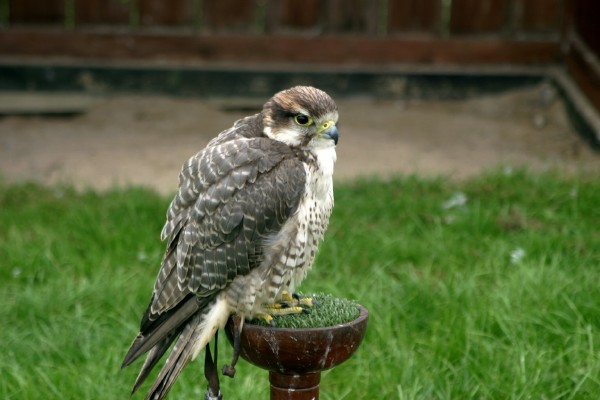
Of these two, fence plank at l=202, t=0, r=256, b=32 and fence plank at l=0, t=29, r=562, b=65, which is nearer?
fence plank at l=0, t=29, r=562, b=65

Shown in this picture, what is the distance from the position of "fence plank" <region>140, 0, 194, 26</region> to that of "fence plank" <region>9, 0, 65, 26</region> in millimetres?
→ 686

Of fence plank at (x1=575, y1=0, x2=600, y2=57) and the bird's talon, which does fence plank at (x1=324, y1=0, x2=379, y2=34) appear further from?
the bird's talon

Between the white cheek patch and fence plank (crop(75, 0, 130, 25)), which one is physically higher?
the white cheek patch

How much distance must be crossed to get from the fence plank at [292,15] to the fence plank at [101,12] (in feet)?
4.00

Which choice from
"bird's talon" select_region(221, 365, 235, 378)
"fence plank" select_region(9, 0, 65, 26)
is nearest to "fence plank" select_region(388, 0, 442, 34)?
"fence plank" select_region(9, 0, 65, 26)

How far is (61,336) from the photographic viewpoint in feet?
11.9

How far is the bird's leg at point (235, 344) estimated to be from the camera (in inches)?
89.2

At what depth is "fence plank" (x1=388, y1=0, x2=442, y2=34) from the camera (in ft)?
25.3

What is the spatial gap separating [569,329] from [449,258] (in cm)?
91

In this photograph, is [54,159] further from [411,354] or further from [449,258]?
[411,354]

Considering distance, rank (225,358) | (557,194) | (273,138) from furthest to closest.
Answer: (557,194), (225,358), (273,138)

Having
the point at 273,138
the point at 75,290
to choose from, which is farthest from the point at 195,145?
the point at 273,138

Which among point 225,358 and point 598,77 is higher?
point 598,77

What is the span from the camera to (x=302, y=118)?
2.40 meters
